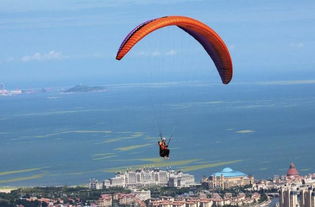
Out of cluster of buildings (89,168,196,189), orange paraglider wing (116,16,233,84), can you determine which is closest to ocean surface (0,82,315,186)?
cluster of buildings (89,168,196,189)

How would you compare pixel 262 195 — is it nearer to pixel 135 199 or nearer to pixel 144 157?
pixel 135 199

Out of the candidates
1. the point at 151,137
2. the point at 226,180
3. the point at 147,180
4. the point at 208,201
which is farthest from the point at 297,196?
the point at 151,137

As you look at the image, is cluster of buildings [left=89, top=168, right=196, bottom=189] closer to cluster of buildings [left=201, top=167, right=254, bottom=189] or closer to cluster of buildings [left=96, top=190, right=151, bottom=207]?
cluster of buildings [left=201, top=167, right=254, bottom=189]

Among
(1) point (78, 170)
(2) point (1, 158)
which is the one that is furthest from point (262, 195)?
(2) point (1, 158)

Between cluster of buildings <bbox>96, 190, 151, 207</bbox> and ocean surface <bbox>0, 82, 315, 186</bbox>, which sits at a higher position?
ocean surface <bbox>0, 82, 315, 186</bbox>

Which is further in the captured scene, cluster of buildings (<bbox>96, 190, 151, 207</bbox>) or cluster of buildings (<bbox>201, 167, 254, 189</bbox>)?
cluster of buildings (<bbox>201, 167, 254, 189</bbox>)

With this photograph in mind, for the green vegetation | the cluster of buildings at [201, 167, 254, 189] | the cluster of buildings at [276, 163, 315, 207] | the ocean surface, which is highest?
the ocean surface

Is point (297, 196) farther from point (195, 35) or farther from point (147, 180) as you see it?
point (195, 35)
